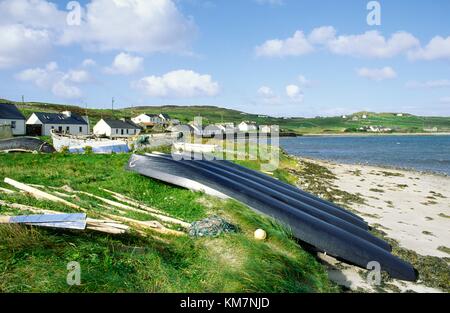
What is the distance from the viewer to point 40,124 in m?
56.8

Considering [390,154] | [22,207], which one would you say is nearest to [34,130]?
[22,207]

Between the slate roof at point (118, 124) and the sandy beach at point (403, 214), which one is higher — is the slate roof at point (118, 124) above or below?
above

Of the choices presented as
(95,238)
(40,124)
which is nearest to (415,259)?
(95,238)

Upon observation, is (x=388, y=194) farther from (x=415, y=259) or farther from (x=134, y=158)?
(x=134, y=158)

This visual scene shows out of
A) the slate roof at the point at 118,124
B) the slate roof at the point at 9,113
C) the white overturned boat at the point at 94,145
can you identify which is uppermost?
the slate roof at the point at 9,113

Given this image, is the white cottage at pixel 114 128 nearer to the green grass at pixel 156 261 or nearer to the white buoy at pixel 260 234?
the green grass at pixel 156 261

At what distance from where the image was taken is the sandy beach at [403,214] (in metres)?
8.09

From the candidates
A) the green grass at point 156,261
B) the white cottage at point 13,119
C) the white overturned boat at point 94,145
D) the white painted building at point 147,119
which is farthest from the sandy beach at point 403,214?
the white painted building at point 147,119

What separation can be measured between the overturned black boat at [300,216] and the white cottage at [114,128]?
56.0 meters

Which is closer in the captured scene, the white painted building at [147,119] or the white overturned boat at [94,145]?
the white overturned boat at [94,145]

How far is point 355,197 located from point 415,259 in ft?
35.3

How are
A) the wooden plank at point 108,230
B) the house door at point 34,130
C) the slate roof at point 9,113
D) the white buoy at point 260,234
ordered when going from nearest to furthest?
1. the wooden plank at point 108,230
2. the white buoy at point 260,234
3. the slate roof at point 9,113
4. the house door at point 34,130

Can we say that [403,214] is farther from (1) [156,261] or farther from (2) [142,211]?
(1) [156,261]

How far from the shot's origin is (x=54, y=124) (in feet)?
190
